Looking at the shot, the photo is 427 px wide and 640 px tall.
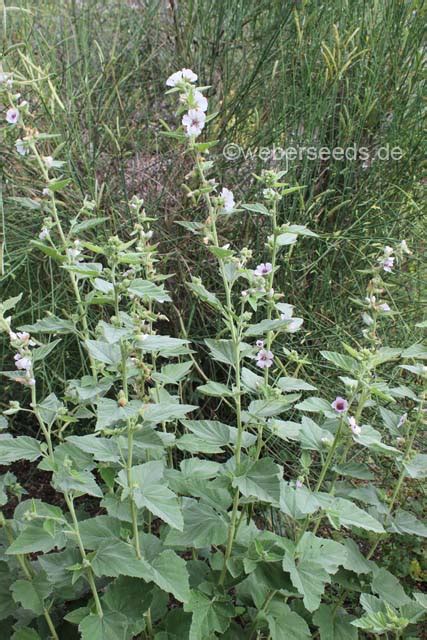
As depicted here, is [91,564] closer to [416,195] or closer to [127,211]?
[127,211]

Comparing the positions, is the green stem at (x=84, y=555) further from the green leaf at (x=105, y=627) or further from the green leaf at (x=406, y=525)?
the green leaf at (x=406, y=525)

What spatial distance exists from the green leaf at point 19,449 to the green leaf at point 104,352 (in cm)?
23

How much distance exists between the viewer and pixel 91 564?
126cm

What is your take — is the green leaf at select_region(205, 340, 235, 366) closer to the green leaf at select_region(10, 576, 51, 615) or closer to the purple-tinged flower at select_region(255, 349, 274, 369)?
the purple-tinged flower at select_region(255, 349, 274, 369)

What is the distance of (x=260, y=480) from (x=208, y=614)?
339 mm

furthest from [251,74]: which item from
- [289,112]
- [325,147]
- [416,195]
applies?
[416,195]

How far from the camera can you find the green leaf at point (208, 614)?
1312 mm

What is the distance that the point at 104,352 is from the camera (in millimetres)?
1274

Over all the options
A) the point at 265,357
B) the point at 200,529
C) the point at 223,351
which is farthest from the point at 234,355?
the point at 200,529

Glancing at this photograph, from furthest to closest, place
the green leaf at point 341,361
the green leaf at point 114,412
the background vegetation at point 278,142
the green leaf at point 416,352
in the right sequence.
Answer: the background vegetation at point 278,142 → the green leaf at point 416,352 → the green leaf at point 341,361 → the green leaf at point 114,412

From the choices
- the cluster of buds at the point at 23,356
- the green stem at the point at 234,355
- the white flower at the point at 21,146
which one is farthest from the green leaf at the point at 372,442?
the white flower at the point at 21,146

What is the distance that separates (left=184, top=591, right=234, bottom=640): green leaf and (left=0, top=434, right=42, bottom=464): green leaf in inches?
18.7

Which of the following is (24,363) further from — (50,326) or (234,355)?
(234,355)

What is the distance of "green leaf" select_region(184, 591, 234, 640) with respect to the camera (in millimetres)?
1312
